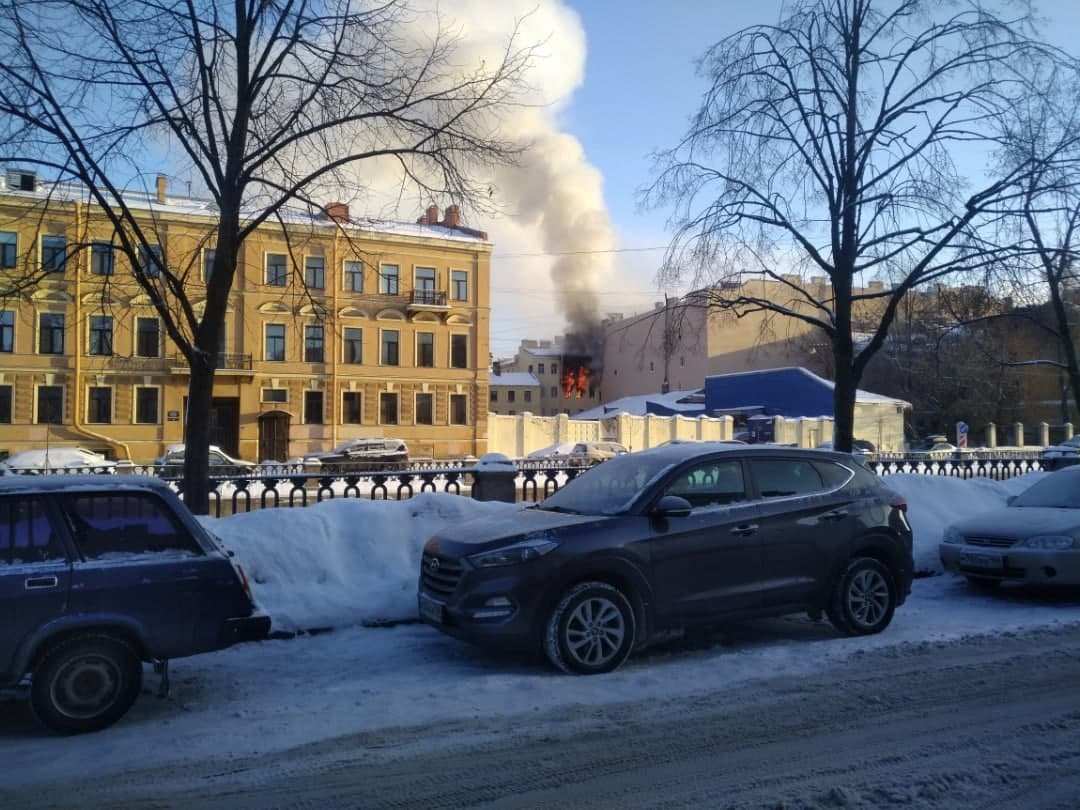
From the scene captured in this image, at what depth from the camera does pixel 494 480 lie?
12.8 metres

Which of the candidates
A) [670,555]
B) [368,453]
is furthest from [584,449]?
[670,555]

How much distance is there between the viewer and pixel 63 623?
5184 millimetres

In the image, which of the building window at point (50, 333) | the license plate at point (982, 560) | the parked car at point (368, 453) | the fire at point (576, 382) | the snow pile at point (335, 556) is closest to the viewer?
the snow pile at point (335, 556)

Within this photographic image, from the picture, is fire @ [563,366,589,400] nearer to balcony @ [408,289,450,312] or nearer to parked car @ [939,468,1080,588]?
balcony @ [408,289,450,312]

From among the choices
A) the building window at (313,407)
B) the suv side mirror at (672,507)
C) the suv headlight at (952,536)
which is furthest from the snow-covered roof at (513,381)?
the suv side mirror at (672,507)

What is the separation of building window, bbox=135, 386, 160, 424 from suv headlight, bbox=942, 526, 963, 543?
38.2 meters

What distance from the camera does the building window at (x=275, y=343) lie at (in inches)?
1720

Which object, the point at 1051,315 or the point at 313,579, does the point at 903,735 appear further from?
the point at 1051,315

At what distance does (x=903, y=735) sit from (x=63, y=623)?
494 cm

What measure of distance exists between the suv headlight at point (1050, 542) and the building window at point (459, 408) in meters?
39.3

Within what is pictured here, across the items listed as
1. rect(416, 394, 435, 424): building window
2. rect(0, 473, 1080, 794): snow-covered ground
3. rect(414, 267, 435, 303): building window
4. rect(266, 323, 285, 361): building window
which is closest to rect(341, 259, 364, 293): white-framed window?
rect(414, 267, 435, 303): building window

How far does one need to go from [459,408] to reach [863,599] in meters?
40.7

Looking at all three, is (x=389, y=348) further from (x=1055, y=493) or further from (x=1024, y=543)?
(x=1024, y=543)

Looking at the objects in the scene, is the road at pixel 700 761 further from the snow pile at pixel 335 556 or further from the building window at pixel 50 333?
the building window at pixel 50 333
